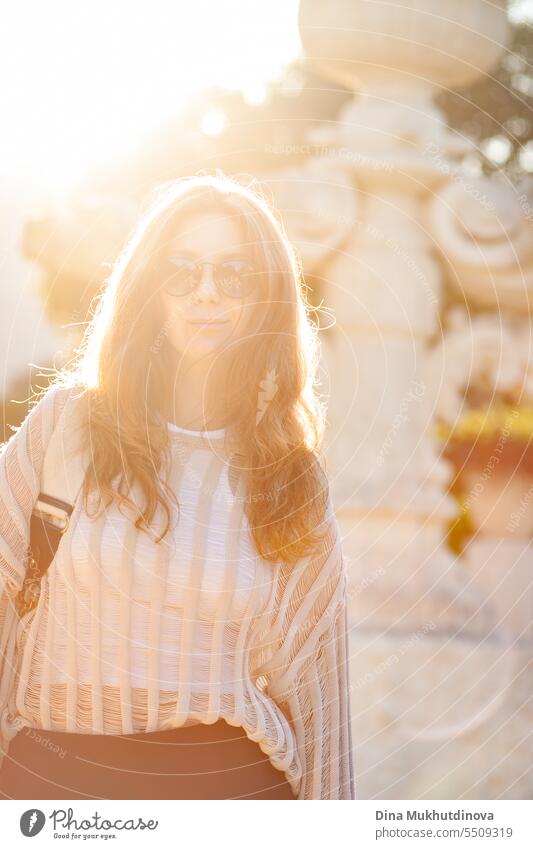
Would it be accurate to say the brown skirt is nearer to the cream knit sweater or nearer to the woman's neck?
the cream knit sweater

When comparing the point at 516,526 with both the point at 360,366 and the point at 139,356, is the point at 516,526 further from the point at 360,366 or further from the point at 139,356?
the point at 139,356

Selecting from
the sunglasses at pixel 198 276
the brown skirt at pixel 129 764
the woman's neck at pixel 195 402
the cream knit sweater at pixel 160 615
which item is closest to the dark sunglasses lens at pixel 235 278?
the sunglasses at pixel 198 276

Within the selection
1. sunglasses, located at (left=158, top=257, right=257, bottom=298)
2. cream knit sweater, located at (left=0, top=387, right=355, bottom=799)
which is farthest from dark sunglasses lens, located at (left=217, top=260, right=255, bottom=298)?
cream knit sweater, located at (left=0, top=387, right=355, bottom=799)

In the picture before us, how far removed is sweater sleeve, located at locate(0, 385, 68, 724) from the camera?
183 cm

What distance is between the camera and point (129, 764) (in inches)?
71.6

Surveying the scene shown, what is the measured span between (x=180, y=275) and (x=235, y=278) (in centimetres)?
10

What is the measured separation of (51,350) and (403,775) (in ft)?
9.03

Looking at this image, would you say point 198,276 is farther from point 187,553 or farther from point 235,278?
point 187,553

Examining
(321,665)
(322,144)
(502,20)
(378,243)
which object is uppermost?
(502,20)

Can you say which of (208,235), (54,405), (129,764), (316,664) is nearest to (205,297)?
(208,235)

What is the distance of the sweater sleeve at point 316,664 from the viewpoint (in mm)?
1972

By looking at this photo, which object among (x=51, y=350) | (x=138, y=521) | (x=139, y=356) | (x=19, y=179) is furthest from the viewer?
(x=51, y=350)

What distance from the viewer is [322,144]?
16.0ft

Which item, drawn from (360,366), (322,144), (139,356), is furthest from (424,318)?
(139,356)
